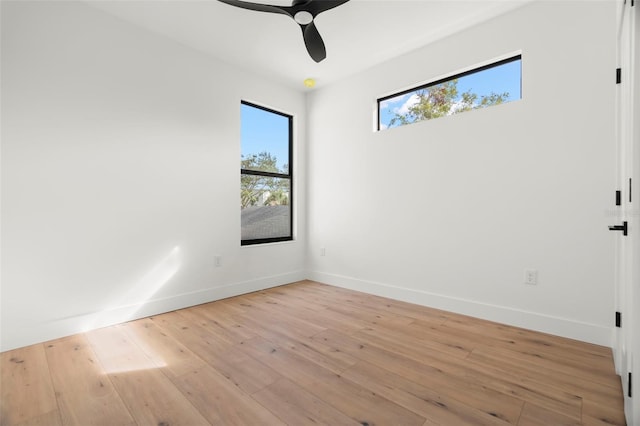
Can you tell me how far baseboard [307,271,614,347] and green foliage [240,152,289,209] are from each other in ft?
4.71

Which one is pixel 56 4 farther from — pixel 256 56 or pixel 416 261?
pixel 416 261

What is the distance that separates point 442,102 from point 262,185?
229 cm

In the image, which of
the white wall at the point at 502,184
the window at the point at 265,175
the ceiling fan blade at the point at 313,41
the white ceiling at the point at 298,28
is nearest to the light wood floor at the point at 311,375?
the white wall at the point at 502,184

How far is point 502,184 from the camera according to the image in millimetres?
2553

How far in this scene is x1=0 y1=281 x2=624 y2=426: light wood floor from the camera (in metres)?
1.40

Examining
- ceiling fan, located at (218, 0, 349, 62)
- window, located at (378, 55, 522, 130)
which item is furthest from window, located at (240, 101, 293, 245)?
ceiling fan, located at (218, 0, 349, 62)

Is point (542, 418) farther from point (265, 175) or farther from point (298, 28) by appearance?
point (265, 175)

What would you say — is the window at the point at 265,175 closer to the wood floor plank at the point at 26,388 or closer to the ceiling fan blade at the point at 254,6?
the ceiling fan blade at the point at 254,6

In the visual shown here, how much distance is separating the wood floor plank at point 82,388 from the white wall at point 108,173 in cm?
37

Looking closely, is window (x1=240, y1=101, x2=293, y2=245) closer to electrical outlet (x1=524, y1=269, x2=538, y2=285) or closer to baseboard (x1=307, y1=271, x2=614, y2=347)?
baseboard (x1=307, y1=271, x2=614, y2=347)

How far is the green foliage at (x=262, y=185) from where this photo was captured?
11.9ft

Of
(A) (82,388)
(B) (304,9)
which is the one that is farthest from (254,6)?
(A) (82,388)

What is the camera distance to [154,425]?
1329mm

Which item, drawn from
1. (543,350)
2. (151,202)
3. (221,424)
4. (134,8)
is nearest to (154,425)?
(221,424)
